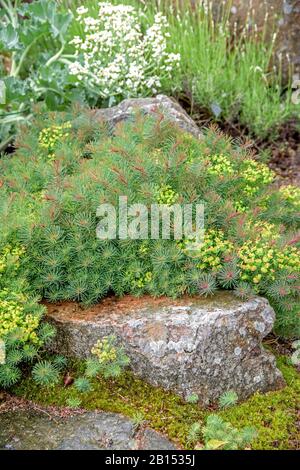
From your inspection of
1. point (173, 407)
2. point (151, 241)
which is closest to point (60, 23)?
point (151, 241)

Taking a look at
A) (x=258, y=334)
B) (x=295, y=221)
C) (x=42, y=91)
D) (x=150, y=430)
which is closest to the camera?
(x=150, y=430)

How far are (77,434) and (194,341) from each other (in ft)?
2.62

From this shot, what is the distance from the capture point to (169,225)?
4020mm

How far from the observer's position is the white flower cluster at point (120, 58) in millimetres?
6168

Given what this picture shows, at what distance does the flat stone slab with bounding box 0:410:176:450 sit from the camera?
3.51 metres

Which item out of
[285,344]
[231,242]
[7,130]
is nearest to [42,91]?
[7,130]

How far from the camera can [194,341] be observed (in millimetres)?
A: 3764

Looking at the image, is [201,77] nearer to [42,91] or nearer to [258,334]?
[42,91]

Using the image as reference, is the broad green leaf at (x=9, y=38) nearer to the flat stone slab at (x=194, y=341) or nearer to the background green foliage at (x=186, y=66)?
the background green foliage at (x=186, y=66)

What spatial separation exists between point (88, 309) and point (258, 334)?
1.02 meters

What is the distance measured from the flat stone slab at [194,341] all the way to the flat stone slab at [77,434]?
36 cm

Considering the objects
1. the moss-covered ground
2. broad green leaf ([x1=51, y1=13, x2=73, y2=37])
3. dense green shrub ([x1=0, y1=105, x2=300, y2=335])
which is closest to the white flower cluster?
broad green leaf ([x1=51, y1=13, x2=73, y2=37])

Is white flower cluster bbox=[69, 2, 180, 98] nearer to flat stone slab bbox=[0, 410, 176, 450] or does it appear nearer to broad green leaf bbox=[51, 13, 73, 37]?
broad green leaf bbox=[51, 13, 73, 37]

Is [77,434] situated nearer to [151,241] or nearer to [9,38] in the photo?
[151,241]
